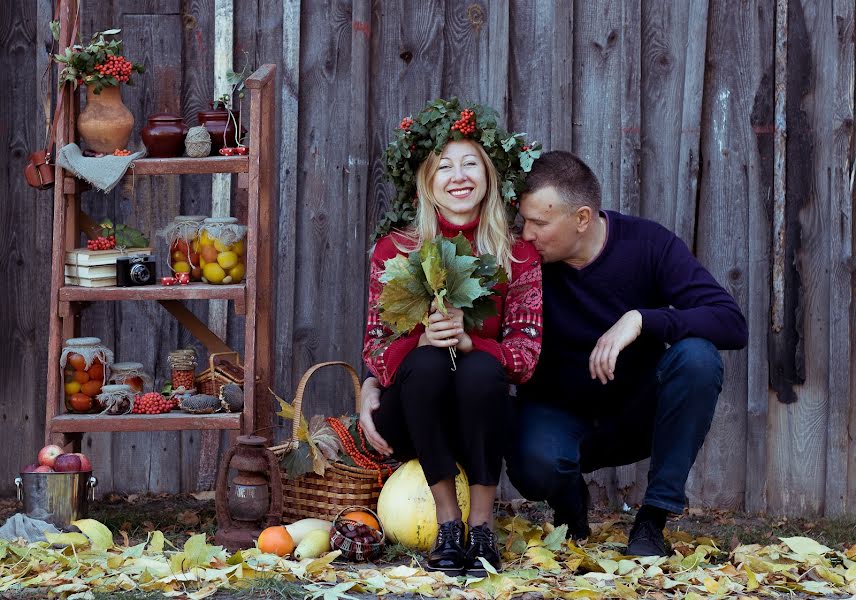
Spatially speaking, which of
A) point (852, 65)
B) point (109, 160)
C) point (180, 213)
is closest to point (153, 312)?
point (180, 213)

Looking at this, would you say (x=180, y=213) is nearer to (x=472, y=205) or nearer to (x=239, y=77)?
(x=239, y=77)

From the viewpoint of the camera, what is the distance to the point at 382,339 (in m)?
3.93

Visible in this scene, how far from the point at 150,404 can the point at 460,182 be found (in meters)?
1.45

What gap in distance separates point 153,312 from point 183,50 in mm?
1152

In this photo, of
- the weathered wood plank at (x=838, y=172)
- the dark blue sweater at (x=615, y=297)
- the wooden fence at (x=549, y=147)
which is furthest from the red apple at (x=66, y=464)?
the weathered wood plank at (x=838, y=172)

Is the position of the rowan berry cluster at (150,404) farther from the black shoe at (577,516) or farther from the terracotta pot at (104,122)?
the black shoe at (577,516)

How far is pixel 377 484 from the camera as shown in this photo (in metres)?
4.15

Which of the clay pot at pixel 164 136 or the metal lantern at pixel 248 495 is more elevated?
the clay pot at pixel 164 136

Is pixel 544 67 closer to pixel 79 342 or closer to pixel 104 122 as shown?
pixel 104 122

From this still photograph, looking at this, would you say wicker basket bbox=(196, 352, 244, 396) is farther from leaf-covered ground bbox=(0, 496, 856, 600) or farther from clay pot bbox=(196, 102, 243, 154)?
clay pot bbox=(196, 102, 243, 154)

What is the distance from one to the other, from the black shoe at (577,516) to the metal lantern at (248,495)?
103cm

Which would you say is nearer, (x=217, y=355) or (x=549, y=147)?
(x=217, y=355)

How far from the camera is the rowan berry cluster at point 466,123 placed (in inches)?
154

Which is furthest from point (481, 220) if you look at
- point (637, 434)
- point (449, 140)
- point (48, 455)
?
point (48, 455)
